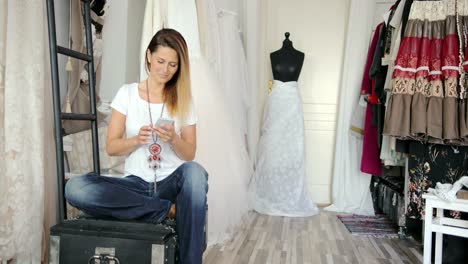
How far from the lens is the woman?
4.38ft

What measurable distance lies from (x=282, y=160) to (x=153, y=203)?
2175 mm

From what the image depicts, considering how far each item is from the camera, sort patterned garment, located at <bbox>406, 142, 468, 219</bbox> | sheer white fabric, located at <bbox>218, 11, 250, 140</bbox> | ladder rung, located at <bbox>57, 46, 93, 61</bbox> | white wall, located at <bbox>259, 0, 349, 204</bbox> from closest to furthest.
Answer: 1. ladder rung, located at <bbox>57, 46, 93, 61</bbox>
2. patterned garment, located at <bbox>406, 142, 468, 219</bbox>
3. sheer white fabric, located at <bbox>218, 11, 250, 140</bbox>
4. white wall, located at <bbox>259, 0, 349, 204</bbox>

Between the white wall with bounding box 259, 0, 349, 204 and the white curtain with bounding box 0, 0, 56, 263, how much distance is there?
252 cm

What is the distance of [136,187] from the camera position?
144 centimetres

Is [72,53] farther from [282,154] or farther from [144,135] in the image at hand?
[282,154]

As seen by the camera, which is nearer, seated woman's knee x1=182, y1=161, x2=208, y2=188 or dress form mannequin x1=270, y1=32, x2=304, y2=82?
seated woman's knee x1=182, y1=161, x2=208, y2=188

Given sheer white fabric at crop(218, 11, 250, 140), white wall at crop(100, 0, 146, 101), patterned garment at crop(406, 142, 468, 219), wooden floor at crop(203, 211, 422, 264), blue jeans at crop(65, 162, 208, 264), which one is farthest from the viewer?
sheer white fabric at crop(218, 11, 250, 140)

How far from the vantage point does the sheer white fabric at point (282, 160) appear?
11.1ft

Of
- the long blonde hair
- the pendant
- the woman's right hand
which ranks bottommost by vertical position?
the pendant

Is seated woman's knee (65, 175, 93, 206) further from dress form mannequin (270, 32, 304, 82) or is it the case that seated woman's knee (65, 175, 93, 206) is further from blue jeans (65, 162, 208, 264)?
dress form mannequin (270, 32, 304, 82)

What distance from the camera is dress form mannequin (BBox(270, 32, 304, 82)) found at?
356cm

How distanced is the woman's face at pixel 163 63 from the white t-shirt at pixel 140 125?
0.11 metres

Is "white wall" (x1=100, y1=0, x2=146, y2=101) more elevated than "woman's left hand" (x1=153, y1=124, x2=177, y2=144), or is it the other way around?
"white wall" (x1=100, y1=0, x2=146, y2=101)

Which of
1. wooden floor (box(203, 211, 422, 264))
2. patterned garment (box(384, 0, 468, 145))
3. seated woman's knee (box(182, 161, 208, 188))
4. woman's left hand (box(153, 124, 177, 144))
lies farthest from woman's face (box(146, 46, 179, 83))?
patterned garment (box(384, 0, 468, 145))
